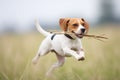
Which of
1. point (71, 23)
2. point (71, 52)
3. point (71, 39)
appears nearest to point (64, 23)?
point (71, 23)

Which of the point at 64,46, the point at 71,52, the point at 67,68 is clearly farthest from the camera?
the point at 67,68

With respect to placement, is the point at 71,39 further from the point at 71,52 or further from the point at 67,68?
the point at 67,68

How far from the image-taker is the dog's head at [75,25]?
616cm

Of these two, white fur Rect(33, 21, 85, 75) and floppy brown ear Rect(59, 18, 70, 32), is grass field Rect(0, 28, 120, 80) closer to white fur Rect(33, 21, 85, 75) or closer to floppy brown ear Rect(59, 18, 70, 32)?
white fur Rect(33, 21, 85, 75)

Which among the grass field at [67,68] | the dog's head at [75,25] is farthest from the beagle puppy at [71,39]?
the grass field at [67,68]

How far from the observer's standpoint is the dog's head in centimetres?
616

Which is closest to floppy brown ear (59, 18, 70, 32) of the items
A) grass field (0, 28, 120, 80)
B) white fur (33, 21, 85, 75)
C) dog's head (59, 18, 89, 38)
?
dog's head (59, 18, 89, 38)

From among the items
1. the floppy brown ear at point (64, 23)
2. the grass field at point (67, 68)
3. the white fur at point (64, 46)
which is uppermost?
the floppy brown ear at point (64, 23)

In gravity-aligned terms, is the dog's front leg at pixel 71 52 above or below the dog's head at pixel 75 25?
below

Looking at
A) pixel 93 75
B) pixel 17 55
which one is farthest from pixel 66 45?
pixel 17 55

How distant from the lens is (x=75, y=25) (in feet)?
20.5

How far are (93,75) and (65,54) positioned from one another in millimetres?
1175

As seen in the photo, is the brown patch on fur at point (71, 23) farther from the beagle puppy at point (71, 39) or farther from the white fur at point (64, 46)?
the white fur at point (64, 46)

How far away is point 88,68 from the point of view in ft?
27.3
